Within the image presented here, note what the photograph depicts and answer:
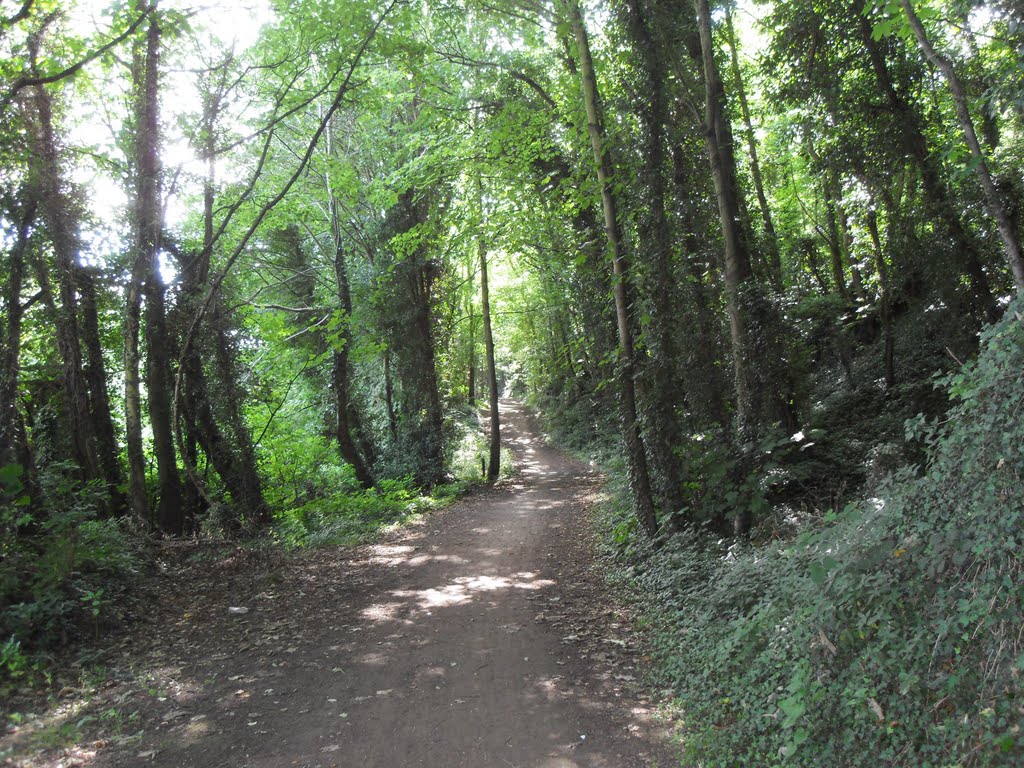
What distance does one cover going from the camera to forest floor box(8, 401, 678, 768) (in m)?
4.45

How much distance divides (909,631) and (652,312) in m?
6.44

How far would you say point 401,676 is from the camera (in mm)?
5730

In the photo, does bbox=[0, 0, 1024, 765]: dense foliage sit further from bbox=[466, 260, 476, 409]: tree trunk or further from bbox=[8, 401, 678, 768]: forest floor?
bbox=[466, 260, 476, 409]: tree trunk

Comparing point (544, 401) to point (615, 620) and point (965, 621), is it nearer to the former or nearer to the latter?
point (615, 620)

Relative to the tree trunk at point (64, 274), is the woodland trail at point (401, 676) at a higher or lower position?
lower

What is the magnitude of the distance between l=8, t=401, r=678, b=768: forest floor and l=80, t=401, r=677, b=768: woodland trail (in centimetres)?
2

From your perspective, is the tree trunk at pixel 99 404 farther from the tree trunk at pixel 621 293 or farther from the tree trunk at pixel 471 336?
the tree trunk at pixel 471 336

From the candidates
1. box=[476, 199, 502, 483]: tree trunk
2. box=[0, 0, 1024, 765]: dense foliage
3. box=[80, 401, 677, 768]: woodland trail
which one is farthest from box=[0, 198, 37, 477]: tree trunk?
box=[476, 199, 502, 483]: tree trunk

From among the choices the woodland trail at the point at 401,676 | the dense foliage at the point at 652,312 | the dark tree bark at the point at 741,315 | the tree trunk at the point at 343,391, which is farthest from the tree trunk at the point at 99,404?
the dark tree bark at the point at 741,315

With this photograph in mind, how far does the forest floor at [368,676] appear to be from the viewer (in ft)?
14.6

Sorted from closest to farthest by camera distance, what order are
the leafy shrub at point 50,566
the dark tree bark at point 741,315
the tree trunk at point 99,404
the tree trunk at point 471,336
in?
the leafy shrub at point 50,566, the dark tree bark at point 741,315, the tree trunk at point 99,404, the tree trunk at point 471,336

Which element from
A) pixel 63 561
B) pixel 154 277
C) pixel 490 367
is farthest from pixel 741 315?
pixel 490 367

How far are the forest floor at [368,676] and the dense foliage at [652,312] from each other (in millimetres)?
750

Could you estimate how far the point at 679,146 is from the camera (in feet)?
35.8
